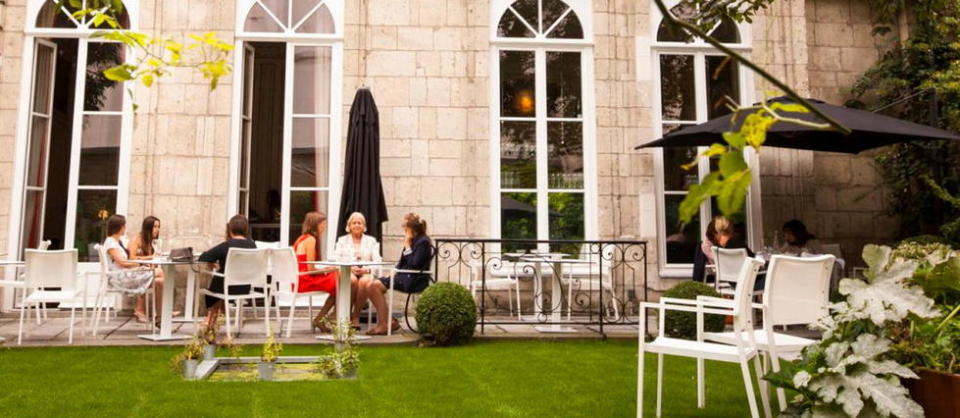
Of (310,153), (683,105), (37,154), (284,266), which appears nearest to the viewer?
(284,266)

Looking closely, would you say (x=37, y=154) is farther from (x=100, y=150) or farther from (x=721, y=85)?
(x=721, y=85)

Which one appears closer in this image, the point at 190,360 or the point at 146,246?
the point at 190,360

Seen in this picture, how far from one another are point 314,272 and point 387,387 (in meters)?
2.37

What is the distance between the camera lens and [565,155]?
348 inches

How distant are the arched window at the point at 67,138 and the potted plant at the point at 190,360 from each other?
3.87 m

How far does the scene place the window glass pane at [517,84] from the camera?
887cm

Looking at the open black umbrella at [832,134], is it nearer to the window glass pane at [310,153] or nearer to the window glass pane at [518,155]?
the window glass pane at [518,155]

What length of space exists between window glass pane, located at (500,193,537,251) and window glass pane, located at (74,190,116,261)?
14.3 feet

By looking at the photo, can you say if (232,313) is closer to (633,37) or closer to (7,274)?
(7,274)

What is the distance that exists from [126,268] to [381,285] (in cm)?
242

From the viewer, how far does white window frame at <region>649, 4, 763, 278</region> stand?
879 cm

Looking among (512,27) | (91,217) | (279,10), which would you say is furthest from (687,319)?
(91,217)

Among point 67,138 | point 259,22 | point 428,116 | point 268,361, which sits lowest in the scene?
point 268,361

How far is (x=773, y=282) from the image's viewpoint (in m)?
3.46
